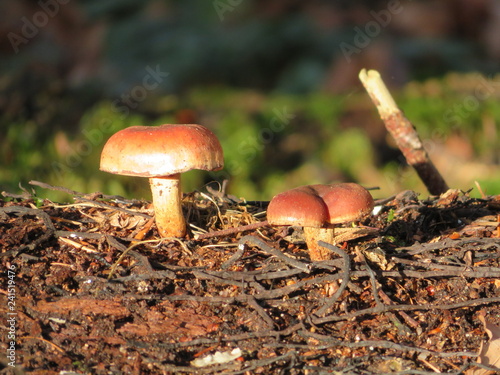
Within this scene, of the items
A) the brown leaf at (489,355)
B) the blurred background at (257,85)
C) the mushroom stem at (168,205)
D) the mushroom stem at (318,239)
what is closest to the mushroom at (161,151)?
the mushroom stem at (168,205)

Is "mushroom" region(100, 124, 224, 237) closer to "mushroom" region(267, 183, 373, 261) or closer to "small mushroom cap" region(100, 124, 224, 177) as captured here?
"small mushroom cap" region(100, 124, 224, 177)

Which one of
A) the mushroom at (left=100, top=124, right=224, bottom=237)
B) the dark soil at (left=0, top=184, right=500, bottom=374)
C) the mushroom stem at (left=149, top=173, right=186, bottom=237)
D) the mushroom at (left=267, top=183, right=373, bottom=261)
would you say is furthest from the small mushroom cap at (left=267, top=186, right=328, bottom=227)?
the mushroom stem at (left=149, top=173, right=186, bottom=237)

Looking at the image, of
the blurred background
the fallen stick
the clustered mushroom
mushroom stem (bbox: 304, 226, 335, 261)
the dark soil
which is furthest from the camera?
the blurred background

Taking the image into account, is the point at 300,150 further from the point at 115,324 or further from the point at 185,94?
the point at 115,324

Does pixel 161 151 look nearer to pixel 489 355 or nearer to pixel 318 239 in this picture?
pixel 318 239

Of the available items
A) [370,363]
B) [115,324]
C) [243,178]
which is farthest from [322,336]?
[243,178]

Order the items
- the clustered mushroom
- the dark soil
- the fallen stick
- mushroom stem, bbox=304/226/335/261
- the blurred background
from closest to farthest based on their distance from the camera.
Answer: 1. the dark soil
2. the clustered mushroom
3. mushroom stem, bbox=304/226/335/261
4. the fallen stick
5. the blurred background

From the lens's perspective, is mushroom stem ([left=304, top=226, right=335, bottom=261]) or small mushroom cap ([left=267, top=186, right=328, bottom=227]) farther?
mushroom stem ([left=304, top=226, right=335, bottom=261])

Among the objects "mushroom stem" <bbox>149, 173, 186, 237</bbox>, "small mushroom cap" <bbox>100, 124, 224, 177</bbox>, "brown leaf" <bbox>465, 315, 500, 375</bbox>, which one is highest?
"small mushroom cap" <bbox>100, 124, 224, 177</bbox>
